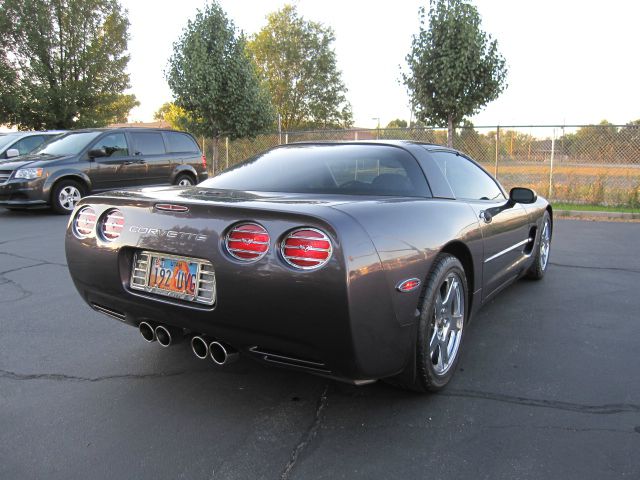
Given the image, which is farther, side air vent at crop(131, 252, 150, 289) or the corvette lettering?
side air vent at crop(131, 252, 150, 289)

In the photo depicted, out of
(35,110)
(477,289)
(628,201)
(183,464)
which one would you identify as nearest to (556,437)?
Answer: (477,289)

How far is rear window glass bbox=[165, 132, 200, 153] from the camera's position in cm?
1160

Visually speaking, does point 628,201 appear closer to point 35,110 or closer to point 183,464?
point 183,464

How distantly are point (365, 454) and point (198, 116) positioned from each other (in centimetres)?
1490

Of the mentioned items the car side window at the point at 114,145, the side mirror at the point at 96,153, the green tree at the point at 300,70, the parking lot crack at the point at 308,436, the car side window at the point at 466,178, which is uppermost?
the green tree at the point at 300,70

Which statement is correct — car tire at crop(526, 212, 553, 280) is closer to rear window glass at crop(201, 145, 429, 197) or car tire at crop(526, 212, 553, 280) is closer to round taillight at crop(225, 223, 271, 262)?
rear window glass at crop(201, 145, 429, 197)

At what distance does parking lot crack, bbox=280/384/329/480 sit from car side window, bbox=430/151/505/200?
1604 millimetres

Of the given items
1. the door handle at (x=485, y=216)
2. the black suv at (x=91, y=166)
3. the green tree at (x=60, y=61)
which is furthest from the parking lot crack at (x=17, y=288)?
the green tree at (x=60, y=61)

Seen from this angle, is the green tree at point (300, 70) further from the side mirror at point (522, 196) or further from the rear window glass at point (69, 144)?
the side mirror at point (522, 196)

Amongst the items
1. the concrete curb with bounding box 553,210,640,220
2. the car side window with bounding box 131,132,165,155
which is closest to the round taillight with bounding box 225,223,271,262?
the car side window with bounding box 131,132,165,155

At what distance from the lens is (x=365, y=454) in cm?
224

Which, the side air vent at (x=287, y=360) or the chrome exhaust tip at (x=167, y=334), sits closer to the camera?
the side air vent at (x=287, y=360)

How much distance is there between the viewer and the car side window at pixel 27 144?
474 inches

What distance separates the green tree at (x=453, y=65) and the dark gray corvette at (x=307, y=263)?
9.21 meters
